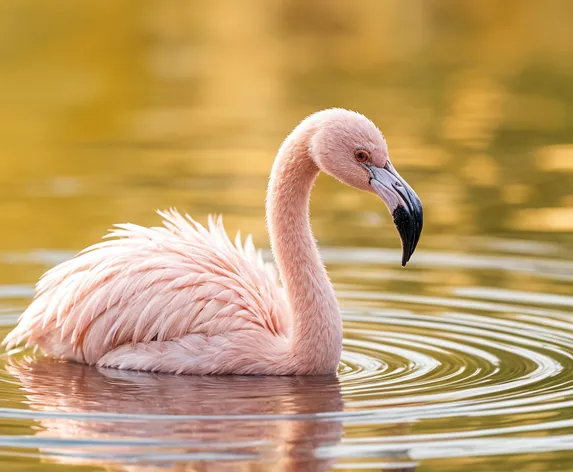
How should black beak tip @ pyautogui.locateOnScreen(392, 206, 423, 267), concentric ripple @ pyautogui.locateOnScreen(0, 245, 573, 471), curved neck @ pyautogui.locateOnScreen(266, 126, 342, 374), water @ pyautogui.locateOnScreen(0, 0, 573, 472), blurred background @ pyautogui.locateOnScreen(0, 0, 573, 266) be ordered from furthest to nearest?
blurred background @ pyautogui.locateOnScreen(0, 0, 573, 266) → curved neck @ pyautogui.locateOnScreen(266, 126, 342, 374) → black beak tip @ pyautogui.locateOnScreen(392, 206, 423, 267) → water @ pyautogui.locateOnScreen(0, 0, 573, 472) → concentric ripple @ pyautogui.locateOnScreen(0, 245, 573, 471)

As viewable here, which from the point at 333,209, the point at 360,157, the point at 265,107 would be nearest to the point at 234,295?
the point at 360,157

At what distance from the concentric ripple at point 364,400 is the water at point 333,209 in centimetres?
2

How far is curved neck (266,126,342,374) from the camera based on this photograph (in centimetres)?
891

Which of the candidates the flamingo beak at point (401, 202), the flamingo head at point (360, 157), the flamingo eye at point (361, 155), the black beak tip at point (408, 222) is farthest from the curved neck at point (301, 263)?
the black beak tip at point (408, 222)

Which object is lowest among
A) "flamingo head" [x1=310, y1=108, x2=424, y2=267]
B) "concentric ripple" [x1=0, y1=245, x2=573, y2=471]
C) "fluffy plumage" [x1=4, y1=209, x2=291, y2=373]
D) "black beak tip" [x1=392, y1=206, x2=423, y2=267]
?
"concentric ripple" [x1=0, y1=245, x2=573, y2=471]

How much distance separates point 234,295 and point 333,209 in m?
5.65

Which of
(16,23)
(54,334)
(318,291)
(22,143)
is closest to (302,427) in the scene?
(318,291)

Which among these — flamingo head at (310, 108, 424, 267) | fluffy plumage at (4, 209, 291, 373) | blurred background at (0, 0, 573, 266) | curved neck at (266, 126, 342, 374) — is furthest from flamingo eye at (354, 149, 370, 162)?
blurred background at (0, 0, 573, 266)

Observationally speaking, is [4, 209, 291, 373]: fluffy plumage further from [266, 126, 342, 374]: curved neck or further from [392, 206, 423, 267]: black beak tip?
[392, 206, 423, 267]: black beak tip

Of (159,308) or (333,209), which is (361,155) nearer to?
(159,308)

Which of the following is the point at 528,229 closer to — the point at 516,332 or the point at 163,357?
the point at 516,332

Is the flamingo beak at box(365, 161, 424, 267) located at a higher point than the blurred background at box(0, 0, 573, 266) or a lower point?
lower

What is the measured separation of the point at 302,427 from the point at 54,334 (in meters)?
2.56

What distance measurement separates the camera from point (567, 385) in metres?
8.46
